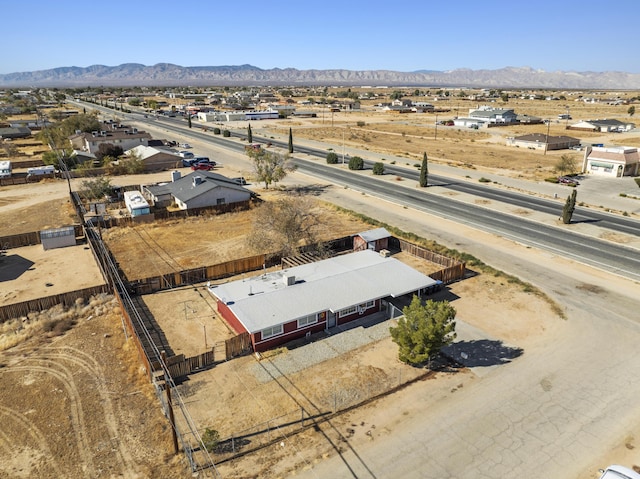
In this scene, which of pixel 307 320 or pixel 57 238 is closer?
pixel 307 320

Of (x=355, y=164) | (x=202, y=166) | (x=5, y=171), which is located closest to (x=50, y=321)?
(x=202, y=166)

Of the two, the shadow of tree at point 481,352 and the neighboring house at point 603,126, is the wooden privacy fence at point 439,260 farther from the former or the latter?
the neighboring house at point 603,126

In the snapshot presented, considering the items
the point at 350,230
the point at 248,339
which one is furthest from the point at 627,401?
the point at 350,230

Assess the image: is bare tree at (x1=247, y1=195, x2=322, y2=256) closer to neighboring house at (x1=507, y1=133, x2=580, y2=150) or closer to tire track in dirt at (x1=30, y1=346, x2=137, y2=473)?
tire track in dirt at (x1=30, y1=346, x2=137, y2=473)

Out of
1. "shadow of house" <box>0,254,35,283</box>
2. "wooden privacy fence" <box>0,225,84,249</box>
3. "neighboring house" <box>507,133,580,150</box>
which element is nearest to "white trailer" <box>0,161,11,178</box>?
"wooden privacy fence" <box>0,225,84,249</box>

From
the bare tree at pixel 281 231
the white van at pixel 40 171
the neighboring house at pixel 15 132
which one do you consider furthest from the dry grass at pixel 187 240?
the neighboring house at pixel 15 132

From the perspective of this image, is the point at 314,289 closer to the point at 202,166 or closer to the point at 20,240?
the point at 20,240
